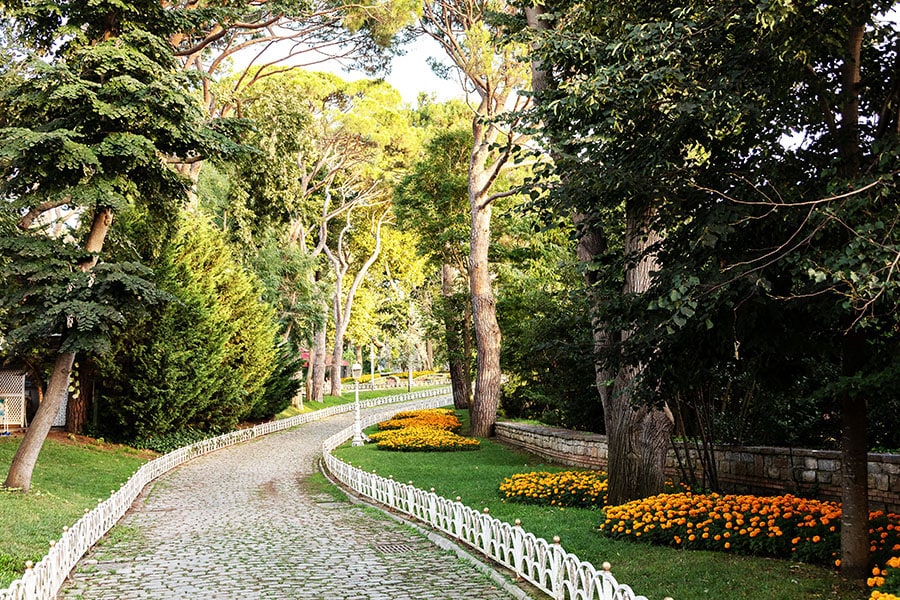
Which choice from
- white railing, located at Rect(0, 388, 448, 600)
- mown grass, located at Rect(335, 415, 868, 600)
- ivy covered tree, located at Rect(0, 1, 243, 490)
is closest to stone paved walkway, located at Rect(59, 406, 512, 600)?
white railing, located at Rect(0, 388, 448, 600)

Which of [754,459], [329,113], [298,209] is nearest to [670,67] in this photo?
[754,459]

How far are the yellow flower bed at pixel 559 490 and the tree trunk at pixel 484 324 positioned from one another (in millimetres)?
10882

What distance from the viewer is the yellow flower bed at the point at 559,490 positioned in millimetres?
12469

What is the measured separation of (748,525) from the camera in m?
8.34

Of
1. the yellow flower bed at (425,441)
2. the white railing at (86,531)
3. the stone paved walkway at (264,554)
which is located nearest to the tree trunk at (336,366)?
the white railing at (86,531)

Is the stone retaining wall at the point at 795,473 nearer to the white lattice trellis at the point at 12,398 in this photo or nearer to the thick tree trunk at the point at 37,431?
the thick tree trunk at the point at 37,431

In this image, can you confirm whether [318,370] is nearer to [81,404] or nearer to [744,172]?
[81,404]

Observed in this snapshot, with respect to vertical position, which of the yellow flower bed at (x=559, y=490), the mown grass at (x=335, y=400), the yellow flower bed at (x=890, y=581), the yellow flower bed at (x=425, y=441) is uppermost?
the yellow flower bed at (x=890, y=581)

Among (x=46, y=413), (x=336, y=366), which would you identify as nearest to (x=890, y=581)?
(x=46, y=413)

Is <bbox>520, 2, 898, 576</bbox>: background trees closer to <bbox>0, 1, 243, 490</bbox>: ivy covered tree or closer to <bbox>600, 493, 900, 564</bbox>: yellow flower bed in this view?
<bbox>600, 493, 900, 564</bbox>: yellow flower bed

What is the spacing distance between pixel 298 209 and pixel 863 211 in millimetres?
19498

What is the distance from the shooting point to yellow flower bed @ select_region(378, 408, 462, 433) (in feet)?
91.4

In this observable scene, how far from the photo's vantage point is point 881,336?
5.95 m

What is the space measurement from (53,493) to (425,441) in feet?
36.3
